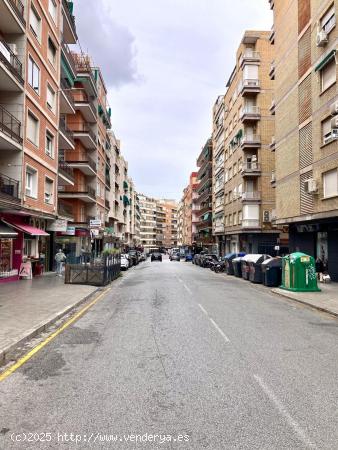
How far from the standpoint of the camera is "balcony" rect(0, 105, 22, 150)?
17.3 metres

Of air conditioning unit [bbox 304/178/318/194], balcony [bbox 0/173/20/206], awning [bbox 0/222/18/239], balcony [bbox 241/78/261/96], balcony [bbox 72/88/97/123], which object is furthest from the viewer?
balcony [bbox 241/78/261/96]

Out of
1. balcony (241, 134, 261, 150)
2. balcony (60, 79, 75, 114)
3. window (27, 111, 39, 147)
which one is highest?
balcony (241, 134, 261, 150)

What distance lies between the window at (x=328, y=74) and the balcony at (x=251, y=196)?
19279mm

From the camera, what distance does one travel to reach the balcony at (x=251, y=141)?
40.8 metres

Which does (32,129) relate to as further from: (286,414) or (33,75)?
(286,414)

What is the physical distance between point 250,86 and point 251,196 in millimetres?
11528

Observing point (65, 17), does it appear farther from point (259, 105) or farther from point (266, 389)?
point (266, 389)

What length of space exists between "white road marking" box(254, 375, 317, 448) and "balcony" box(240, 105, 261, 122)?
38663 millimetres

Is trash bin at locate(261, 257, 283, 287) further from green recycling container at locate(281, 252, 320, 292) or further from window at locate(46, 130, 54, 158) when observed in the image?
window at locate(46, 130, 54, 158)

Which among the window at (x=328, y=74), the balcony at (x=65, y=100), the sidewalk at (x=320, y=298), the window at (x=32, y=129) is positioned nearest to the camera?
the sidewalk at (x=320, y=298)

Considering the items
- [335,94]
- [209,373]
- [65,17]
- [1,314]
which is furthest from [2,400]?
[65,17]

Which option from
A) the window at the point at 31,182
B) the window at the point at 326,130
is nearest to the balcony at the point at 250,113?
the window at the point at 326,130

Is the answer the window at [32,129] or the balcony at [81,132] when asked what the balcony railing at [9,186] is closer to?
the window at [32,129]

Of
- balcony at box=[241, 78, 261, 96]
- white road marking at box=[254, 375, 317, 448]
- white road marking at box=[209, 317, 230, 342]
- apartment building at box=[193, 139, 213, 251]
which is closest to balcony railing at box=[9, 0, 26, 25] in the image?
white road marking at box=[209, 317, 230, 342]
